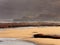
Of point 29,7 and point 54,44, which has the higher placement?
point 29,7

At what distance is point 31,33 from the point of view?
35.4 inches

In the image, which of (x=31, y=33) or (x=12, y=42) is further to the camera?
(x=31, y=33)

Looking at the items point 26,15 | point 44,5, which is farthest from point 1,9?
point 44,5

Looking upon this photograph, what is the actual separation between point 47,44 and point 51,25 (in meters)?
0.24

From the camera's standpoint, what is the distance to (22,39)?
2.68ft

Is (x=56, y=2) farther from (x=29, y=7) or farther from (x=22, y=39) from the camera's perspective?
(x=22, y=39)

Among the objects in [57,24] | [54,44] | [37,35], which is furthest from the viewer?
[57,24]

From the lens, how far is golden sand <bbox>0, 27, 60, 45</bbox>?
799 mm

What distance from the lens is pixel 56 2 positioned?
1.07 meters

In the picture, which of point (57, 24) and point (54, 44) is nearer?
point (54, 44)

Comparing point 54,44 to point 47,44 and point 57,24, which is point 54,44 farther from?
point 57,24

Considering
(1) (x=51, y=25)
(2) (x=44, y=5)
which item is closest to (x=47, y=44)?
(1) (x=51, y=25)

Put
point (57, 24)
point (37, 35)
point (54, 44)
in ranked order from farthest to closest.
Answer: point (57, 24) → point (37, 35) → point (54, 44)

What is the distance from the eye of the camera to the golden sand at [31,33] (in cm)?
80
